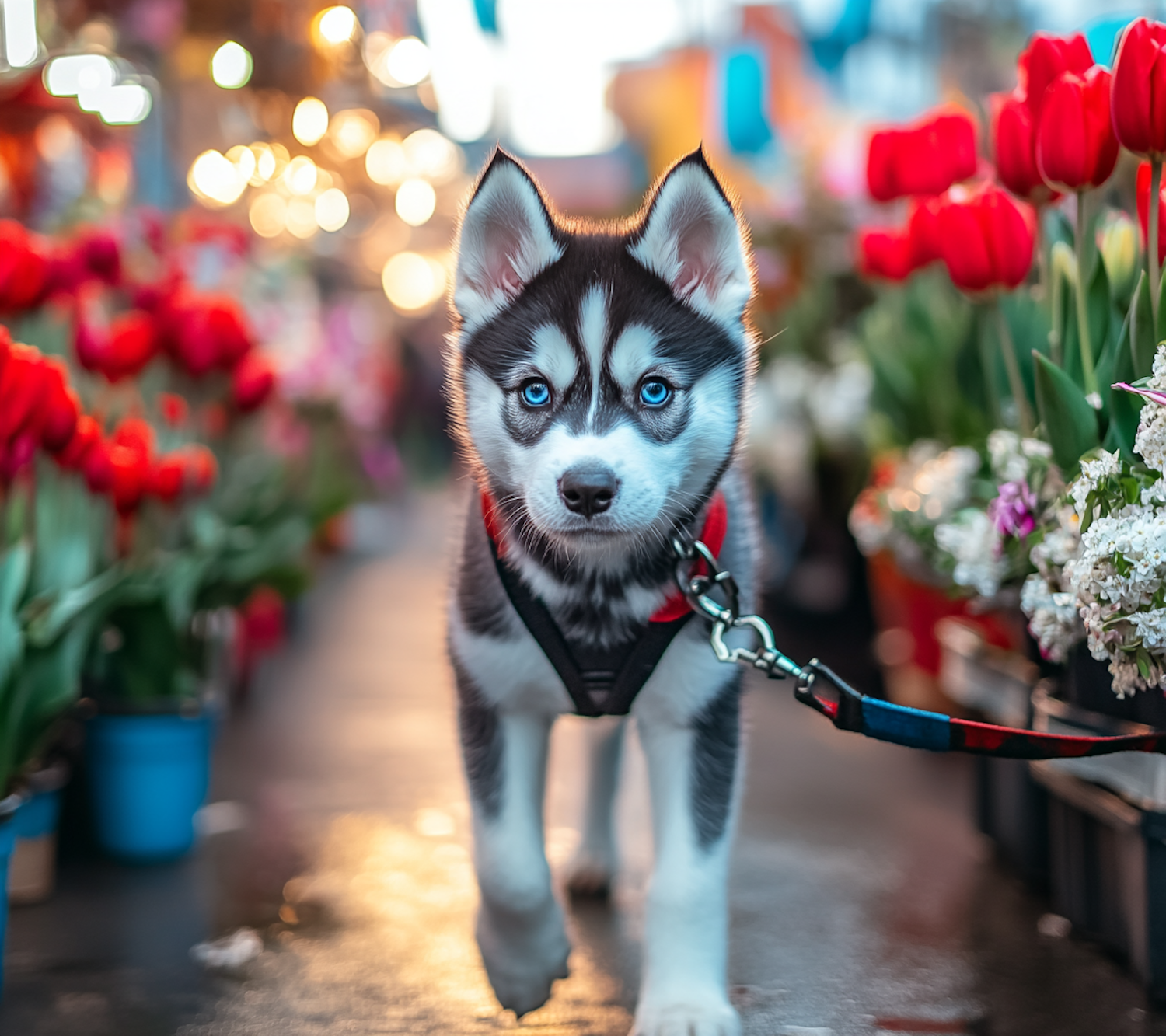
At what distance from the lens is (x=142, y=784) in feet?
9.34

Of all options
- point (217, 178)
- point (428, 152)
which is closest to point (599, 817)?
point (217, 178)

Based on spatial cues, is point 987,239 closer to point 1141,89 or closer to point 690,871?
point 1141,89

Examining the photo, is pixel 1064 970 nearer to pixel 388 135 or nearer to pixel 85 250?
pixel 85 250

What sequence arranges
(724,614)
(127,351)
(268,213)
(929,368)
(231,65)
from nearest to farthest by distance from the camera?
(724,614), (127,351), (929,368), (231,65), (268,213)

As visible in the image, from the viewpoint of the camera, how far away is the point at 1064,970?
7.53ft

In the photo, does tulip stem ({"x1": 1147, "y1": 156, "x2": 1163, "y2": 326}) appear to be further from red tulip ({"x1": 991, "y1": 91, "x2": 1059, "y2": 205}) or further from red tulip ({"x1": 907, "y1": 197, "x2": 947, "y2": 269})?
red tulip ({"x1": 907, "y1": 197, "x2": 947, "y2": 269})

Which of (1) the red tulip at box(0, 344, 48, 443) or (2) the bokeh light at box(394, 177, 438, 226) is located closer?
(1) the red tulip at box(0, 344, 48, 443)

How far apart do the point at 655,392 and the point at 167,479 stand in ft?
4.87

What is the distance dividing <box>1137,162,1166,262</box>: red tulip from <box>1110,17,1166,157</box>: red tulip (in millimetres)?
151

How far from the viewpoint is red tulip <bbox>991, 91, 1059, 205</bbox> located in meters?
2.15

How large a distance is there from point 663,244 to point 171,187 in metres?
6.11

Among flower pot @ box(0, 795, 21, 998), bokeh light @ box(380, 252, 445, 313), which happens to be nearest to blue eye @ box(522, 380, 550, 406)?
flower pot @ box(0, 795, 21, 998)

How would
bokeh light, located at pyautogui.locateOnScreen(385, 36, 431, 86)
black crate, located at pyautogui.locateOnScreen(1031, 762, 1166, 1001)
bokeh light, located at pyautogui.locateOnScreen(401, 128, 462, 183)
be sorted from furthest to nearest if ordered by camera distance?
bokeh light, located at pyautogui.locateOnScreen(401, 128, 462, 183) < bokeh light, located at pyautogui.locateOnScreen(385, 36, 431, 86) < black crate, located at pyautogui.locateOnScreen(1031, 762, 1166, 1001)

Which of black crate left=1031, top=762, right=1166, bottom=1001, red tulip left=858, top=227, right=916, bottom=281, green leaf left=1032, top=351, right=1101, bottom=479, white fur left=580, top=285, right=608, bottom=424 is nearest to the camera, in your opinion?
white fur left=580, top=285, right=608, bottom=424
